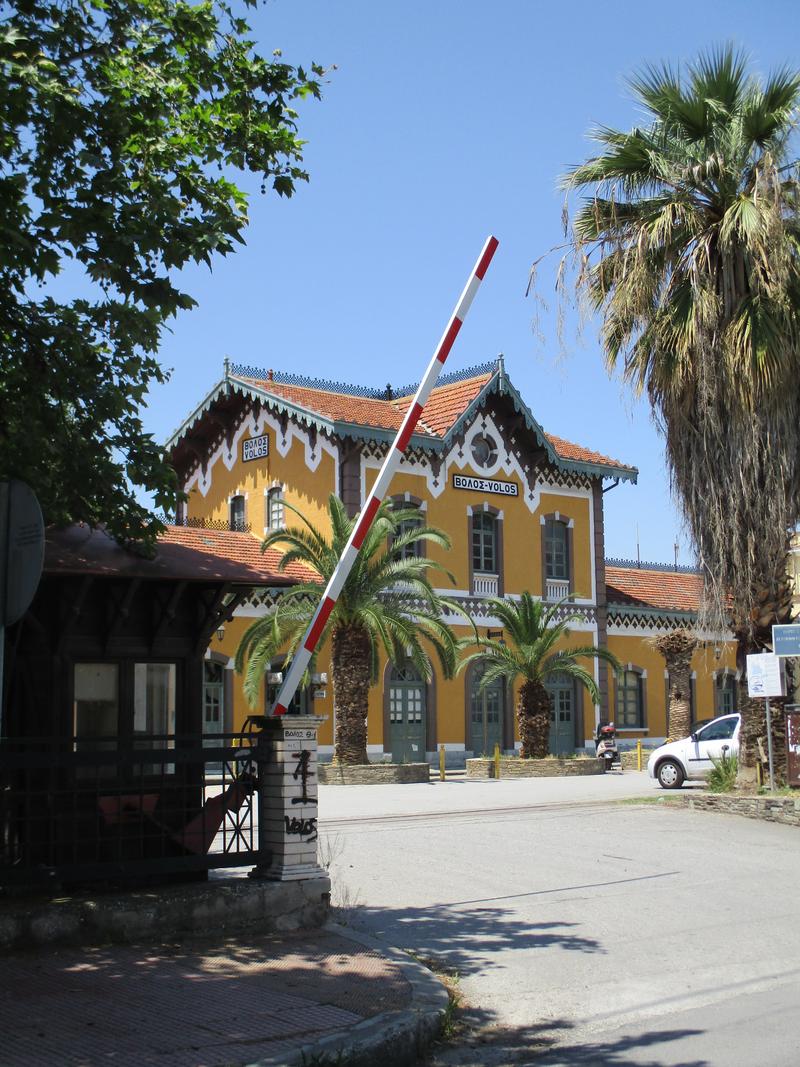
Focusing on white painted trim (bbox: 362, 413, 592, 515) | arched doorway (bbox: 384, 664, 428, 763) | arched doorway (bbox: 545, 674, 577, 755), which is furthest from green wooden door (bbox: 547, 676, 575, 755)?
white painted trim (bbox: 362, 413, 592, 515)

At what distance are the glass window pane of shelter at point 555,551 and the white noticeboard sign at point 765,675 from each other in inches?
790

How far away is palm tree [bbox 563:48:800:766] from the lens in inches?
677

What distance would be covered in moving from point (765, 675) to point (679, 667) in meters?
20.0

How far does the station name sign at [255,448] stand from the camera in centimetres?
3500

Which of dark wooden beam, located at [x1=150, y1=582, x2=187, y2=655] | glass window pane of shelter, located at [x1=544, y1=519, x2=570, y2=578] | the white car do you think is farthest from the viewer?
glass window pane of shelter, located at [x1=544, y1=519, x2=570, y2=578]

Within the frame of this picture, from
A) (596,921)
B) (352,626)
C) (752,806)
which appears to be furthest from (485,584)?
(596,921)

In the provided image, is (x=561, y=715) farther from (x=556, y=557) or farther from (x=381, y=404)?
(x=381, y=404)

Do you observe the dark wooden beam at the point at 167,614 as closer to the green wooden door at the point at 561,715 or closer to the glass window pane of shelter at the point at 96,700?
the glass window pane of shelter at the point at 96,700

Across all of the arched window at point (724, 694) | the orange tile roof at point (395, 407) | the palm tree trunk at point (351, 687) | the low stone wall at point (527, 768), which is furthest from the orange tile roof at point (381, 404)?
the arched window at point (724, 694)

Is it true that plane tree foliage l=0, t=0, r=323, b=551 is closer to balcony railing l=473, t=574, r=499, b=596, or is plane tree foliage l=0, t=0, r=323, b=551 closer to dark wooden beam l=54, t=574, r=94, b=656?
dark wooden beam l=54, t=574, r=94, b=656

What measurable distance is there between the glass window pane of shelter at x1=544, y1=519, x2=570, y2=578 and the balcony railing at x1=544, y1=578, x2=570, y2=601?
210mm

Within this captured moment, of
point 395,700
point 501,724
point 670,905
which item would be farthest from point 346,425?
point 670,905

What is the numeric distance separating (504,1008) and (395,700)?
26009 mm

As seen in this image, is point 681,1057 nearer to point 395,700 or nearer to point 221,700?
point 221,700
